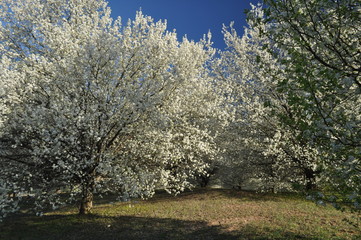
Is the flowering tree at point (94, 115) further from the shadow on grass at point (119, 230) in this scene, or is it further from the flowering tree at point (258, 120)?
the flowering tree at point (258, 120)

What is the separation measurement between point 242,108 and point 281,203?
24.2ft

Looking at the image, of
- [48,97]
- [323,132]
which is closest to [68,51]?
[48,97]

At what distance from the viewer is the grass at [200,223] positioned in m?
11.1

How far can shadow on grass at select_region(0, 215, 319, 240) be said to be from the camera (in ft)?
36.5

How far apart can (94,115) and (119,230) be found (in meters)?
6.23

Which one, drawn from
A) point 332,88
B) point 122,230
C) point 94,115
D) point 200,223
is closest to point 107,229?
point 122,230

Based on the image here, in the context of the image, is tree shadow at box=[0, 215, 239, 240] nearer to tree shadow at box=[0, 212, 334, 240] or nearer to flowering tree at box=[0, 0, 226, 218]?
tree shadow at box=[0, 212, 334, 240]

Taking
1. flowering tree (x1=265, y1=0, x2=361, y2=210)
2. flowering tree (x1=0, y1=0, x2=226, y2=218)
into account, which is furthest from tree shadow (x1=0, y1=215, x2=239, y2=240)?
flowering tree (x1=265, y1=0, x2=361, y2=210)

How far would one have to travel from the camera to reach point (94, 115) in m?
11.1

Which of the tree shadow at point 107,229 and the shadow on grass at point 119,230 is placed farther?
the tree shadow at point 107,229

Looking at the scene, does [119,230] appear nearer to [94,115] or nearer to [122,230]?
[122,230]

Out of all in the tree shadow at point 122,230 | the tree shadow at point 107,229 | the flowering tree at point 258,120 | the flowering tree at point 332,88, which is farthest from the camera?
the flowering tree at point 258,120

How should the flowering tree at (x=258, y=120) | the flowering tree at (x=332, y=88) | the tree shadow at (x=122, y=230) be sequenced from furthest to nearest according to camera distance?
the flowering tree at (x=258, y=120) → the tree shadow at (x=122, y=230) → the flowering tree at (x=332, y=88)

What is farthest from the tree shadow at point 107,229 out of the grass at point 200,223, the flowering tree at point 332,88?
the flowering tree at point 332,88
